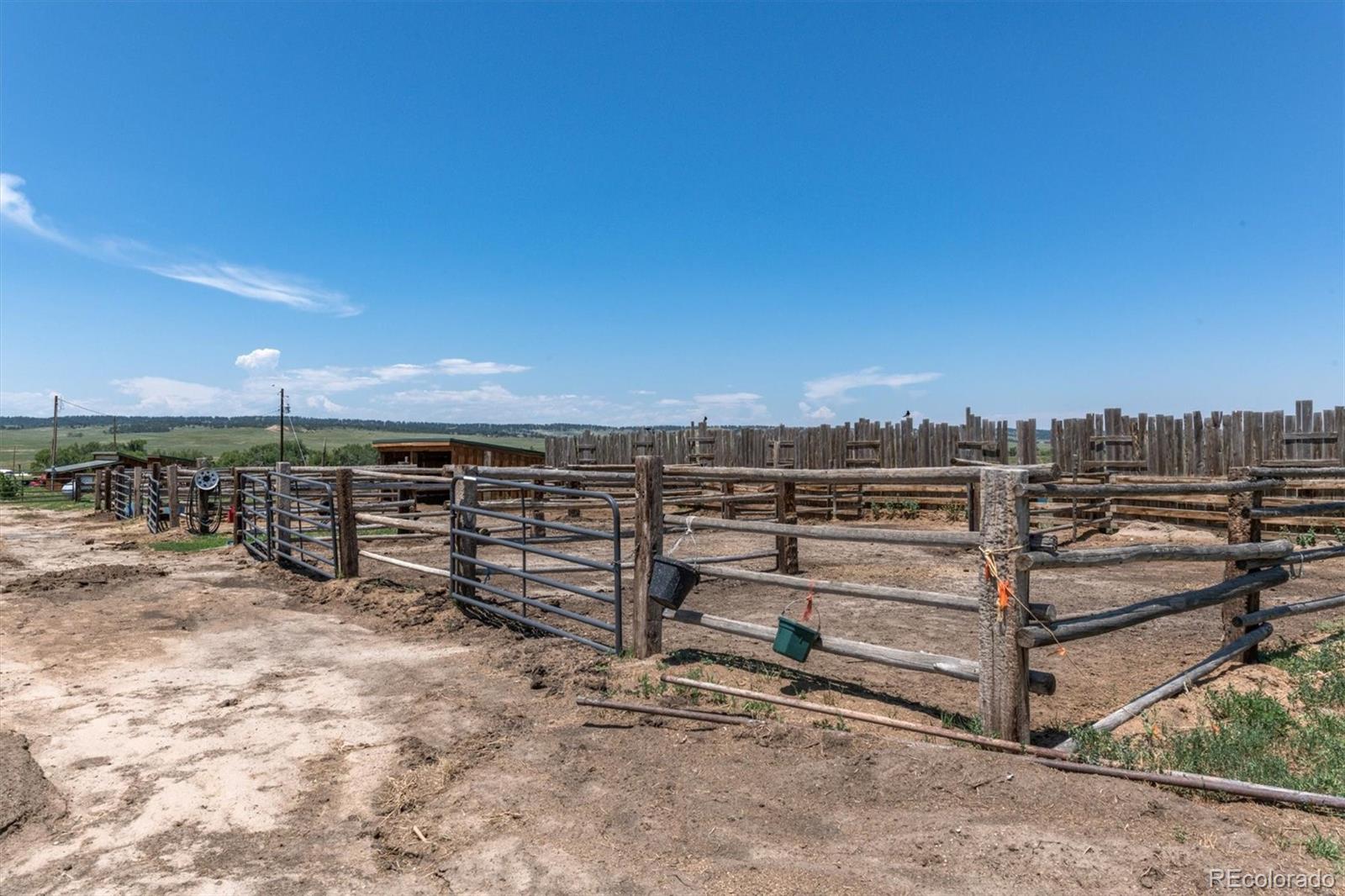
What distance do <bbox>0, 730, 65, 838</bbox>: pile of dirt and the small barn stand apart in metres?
20.2

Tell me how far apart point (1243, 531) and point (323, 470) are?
10.2m

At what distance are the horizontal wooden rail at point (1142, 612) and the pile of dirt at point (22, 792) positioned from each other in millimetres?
4608

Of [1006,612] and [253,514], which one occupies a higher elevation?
[1006,612]

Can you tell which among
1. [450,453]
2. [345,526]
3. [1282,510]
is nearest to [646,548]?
[1282,510]

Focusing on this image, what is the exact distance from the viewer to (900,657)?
14.8 feet

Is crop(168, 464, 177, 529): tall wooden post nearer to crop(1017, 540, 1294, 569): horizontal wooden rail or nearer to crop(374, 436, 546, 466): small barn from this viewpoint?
crop(374, 436, 546, 466): small barn

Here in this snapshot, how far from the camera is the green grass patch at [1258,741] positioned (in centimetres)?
361

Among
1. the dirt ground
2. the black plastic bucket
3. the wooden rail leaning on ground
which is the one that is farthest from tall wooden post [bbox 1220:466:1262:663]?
the black plastic bucket

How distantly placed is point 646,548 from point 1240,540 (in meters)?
A: 4.44

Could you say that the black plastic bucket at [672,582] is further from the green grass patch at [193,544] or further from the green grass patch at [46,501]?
the green grass patch at [46,501]

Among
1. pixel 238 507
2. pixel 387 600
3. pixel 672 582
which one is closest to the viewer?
pixel 672 582

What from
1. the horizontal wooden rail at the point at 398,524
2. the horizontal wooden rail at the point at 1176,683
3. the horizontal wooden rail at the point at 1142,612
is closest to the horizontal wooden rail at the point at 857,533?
the horizontal wooden rail at the point at 1142,612

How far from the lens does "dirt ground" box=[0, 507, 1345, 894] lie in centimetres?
294

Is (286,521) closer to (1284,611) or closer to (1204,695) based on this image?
(1204,695)
